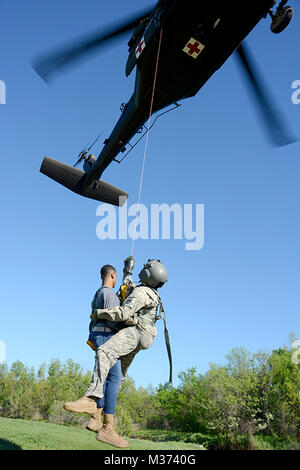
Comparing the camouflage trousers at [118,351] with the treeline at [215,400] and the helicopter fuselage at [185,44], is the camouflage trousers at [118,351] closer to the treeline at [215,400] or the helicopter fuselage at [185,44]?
the helicopter fuselage at [185,44]

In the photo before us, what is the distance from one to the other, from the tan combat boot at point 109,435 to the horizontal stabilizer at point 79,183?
978 cm

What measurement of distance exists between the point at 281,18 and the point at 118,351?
242 inches

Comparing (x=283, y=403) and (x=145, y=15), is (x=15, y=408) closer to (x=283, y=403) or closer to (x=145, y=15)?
(x=283, y=403)

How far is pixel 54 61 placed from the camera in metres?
7.48

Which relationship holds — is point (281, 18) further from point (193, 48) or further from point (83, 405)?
point (83, 405)

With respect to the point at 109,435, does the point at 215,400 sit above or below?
below

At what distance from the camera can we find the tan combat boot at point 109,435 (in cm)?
369

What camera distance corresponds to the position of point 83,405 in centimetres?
351

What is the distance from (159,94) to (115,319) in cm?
615

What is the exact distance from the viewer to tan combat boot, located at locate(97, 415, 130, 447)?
3686 mm

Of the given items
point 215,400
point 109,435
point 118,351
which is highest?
point 118,351

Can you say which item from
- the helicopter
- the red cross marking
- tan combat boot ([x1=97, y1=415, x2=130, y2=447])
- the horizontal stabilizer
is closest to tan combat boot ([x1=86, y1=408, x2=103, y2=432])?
tan combat boot ([x1=97, y1=415, x2=130, y2=447])

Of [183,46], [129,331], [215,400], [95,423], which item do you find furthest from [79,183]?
[215,400]
